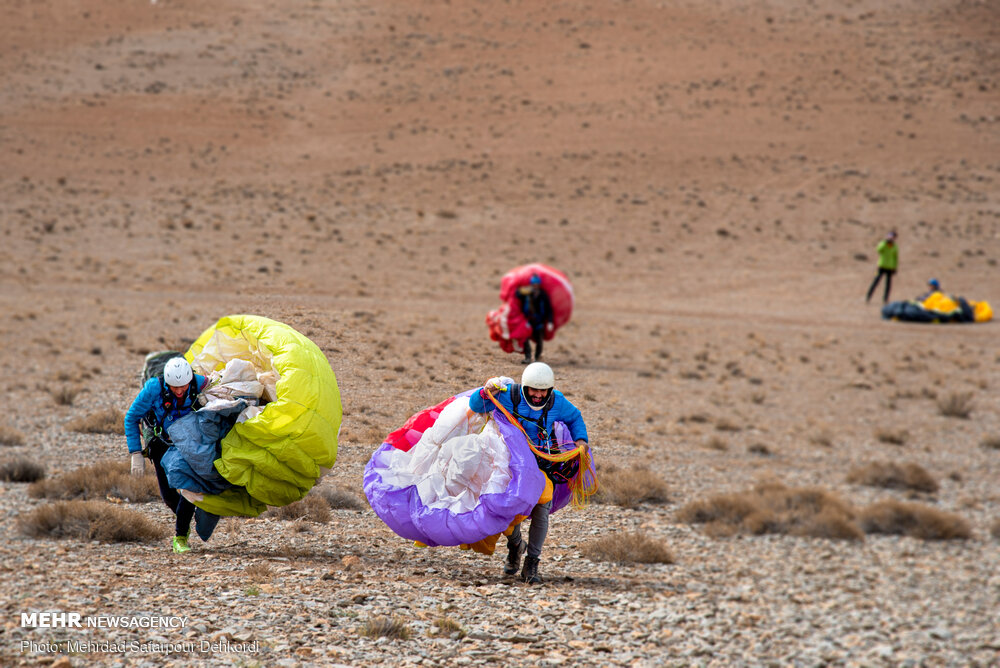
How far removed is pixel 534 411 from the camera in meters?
7.71

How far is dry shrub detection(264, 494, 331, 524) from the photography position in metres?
9.80

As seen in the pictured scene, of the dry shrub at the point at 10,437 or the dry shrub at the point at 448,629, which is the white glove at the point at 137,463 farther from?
the dry shrub at the point at 10,437

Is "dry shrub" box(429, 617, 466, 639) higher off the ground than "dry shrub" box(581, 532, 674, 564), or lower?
higher

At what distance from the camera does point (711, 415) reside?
18.8m

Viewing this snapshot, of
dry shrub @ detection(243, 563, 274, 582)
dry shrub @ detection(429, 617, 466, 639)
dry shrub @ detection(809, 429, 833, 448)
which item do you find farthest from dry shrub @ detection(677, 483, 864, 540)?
dry shrub @ detection(243, 563, 274, 582)

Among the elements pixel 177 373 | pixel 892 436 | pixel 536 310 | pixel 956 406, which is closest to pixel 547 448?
pixel 177 373

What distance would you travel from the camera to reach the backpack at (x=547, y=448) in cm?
769

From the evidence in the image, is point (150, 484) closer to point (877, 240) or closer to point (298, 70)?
point (877, 240)

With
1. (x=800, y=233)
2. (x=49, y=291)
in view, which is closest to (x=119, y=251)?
(x=49, y=291)

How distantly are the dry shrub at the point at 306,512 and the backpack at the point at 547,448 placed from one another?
3104 mm

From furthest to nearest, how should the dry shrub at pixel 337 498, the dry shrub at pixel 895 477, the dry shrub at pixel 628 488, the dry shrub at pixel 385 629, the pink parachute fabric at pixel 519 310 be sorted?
the pink parachute fabric at pixel 519 310, the dry shrub at pixel 895 477, the dry shrub at pixel 628 488, the dry shrub at pixel 337 498, the dry shrub at pixel 385 629

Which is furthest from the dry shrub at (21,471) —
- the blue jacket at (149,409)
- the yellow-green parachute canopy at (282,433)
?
the yellow-green parachute canopy at (282,433)

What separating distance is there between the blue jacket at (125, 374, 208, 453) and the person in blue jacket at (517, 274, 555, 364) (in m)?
8.69

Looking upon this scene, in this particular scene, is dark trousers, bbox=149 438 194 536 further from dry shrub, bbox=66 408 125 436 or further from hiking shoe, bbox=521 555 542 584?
dry shrub, bbox=66 408 125 436
